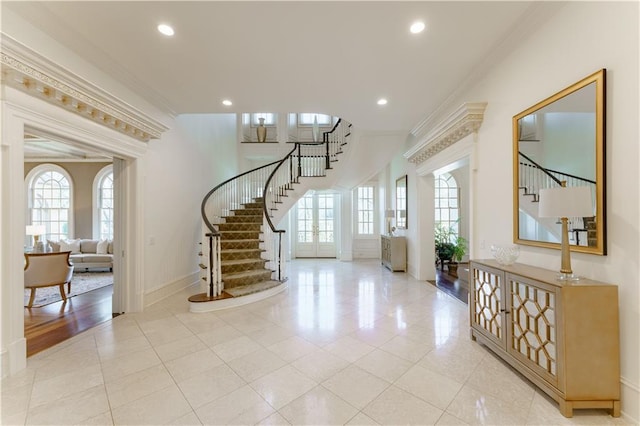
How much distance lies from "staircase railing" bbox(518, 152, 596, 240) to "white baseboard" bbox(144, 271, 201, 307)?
16.9 feet

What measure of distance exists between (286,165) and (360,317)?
4.57m

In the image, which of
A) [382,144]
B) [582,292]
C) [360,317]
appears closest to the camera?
[582,292]

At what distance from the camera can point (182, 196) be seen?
16.7 feet

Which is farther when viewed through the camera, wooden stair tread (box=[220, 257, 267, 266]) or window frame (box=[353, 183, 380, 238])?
window frame (box=[353, 183, 380, 238])

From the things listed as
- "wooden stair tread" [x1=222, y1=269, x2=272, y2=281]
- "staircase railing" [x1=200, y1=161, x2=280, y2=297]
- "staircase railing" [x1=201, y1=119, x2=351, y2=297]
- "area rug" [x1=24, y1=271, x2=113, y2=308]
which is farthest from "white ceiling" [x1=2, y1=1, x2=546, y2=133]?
"area rug" [x1=24, y1=271, x2=113, y2=308]

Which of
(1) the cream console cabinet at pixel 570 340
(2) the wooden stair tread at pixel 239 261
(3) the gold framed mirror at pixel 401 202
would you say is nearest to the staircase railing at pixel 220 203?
(2) the wooden stair tread at pixel 239 261

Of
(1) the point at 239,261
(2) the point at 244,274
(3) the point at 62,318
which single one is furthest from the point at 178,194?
(3) the point at 62,318

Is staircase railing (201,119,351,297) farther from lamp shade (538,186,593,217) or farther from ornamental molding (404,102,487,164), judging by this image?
lamp shade (538,186,593,217)

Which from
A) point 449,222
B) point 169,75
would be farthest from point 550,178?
point 449,222

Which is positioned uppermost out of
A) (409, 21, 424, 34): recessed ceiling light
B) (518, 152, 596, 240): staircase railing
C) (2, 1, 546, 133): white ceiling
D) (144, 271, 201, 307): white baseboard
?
(2, 1, 546, 133): white ceiling

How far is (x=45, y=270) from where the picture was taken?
4.27m

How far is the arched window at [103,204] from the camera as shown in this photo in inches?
327

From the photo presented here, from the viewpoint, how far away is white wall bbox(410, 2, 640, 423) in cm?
173

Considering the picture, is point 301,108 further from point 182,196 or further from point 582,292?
point 582,292
